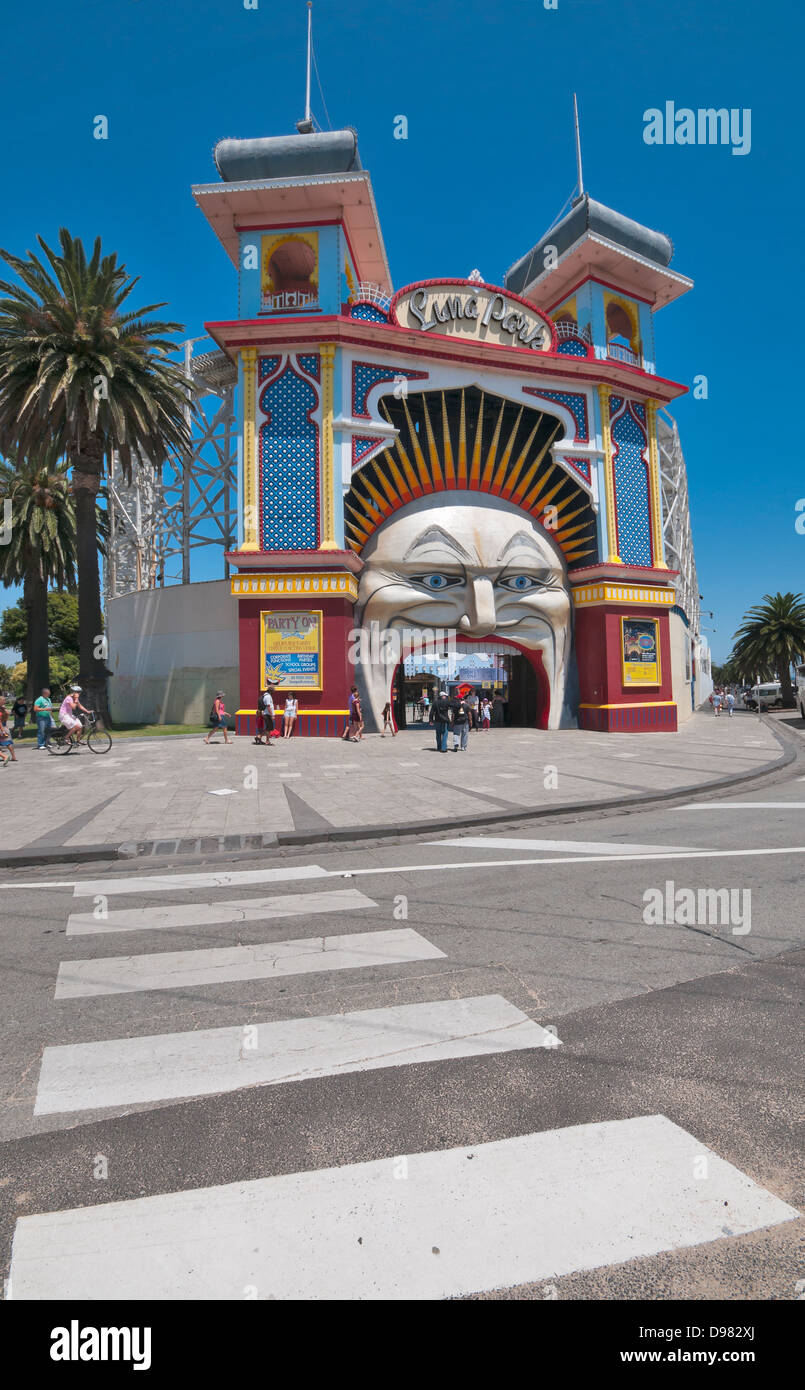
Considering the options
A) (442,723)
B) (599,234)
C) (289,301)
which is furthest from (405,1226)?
(599,234)

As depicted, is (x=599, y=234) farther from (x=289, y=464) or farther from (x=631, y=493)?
(x=289, y=464)

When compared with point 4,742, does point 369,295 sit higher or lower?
higher

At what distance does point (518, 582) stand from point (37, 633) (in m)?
21.8

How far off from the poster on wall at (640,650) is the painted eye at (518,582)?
3.94 metres

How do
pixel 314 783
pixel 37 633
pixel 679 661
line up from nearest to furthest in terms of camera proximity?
pixel 314 783 < pixel 37 633 < pixel 679 661

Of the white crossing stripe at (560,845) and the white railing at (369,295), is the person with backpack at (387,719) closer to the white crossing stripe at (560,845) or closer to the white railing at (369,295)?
the white railing at (369,295)

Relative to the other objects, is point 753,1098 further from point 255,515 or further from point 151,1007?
point 255,515

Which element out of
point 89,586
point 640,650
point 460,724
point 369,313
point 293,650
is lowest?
point 460,724

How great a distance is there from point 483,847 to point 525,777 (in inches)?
263

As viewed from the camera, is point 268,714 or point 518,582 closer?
point 268,714

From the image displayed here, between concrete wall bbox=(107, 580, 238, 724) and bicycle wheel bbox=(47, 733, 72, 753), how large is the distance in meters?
8.60

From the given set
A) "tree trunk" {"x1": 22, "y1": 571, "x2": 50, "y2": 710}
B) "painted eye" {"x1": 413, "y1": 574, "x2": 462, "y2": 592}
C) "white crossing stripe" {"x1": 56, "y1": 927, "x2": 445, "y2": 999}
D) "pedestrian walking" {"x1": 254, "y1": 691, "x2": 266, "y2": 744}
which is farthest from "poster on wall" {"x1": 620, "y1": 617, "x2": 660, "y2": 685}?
"white crossing stripe" {"x1": 56, "y1": 927, "x2": 445, "y2": 999}

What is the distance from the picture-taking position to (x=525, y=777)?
14789 mm

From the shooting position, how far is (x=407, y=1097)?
9.78 feet
